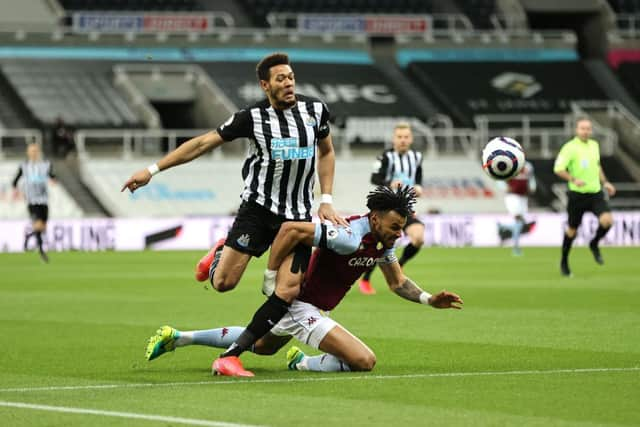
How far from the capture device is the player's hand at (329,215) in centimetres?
943

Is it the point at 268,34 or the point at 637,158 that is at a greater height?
the point at 268,34

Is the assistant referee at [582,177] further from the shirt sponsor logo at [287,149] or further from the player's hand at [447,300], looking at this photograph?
the player's hand at [447,300]

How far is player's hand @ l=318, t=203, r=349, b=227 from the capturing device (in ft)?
30.9

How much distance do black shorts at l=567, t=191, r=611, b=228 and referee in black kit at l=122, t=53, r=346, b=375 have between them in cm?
1059

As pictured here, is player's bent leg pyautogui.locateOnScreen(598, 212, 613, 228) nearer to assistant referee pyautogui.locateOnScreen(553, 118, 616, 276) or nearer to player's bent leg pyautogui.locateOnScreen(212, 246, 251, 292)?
assistant referee pyautogui.locateOnScreen(553, 118, 616, 276)

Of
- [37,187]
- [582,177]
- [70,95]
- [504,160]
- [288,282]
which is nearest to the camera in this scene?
[288,282]

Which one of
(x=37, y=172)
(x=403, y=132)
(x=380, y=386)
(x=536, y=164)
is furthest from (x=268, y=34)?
(x=380, y=386)

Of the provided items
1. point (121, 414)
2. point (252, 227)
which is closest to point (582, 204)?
point (252, 227)

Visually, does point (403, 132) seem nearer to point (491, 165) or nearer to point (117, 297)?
point (117, 297)

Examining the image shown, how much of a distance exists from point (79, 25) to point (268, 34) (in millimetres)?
6216

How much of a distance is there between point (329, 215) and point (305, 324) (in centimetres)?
76

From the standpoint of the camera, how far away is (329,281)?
9711 millimetres

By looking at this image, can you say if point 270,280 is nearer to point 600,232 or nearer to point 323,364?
point 323,364

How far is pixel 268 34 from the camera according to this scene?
1858 inches
